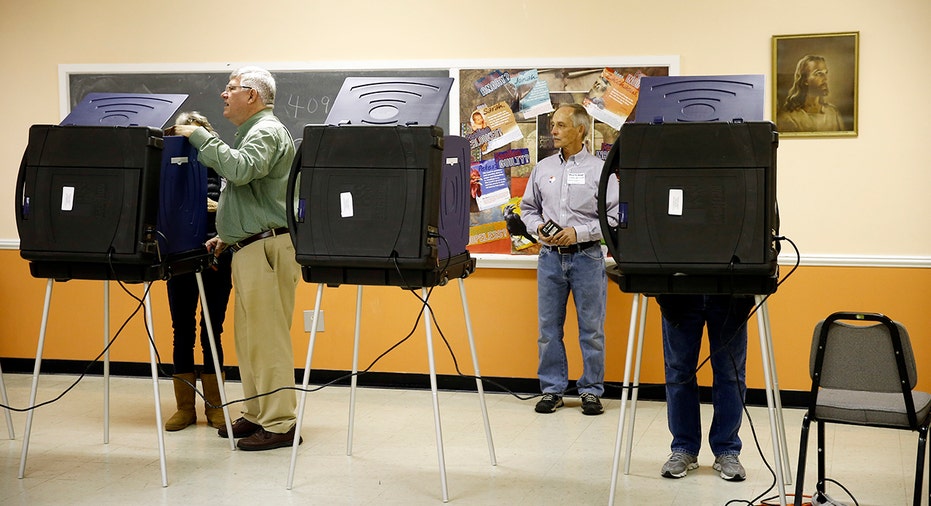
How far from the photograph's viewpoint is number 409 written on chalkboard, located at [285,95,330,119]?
17.2ft

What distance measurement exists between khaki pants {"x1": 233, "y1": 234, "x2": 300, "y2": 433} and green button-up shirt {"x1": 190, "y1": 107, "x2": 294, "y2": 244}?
0.29 feet

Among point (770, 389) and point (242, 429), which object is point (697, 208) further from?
point (242, 429)

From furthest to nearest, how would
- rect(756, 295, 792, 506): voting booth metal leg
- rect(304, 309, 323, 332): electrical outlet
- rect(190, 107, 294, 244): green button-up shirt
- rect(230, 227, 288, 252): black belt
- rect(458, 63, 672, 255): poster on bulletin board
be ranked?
rect(304, 309, 323, 332): electrical outlet → rect(458, 63, 672, 255): poster on bulletin board → rect(230, 227, 288, 252): black belt → rect(190, 107, 294, 244): green button-up shirt → rect(756, 295, 792, 506): voting booth metal leg

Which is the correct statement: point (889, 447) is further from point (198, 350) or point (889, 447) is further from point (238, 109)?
point (198, 350)

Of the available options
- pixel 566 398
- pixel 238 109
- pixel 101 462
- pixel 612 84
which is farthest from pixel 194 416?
pixel 612 84

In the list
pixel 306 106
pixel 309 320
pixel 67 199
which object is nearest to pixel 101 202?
pixel 67 199

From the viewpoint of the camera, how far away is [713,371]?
358cm

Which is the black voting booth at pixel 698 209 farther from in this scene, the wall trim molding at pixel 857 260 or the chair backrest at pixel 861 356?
the wall trim molding at pixel 857 260

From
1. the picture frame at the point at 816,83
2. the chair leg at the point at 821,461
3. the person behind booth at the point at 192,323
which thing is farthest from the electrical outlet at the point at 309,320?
the chair leg at the point at 821,461

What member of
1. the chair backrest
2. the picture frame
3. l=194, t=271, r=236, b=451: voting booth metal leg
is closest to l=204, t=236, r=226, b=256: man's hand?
l=194, t=271, r=236, b=451: voting booth metal leg

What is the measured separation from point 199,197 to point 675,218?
1993 mm

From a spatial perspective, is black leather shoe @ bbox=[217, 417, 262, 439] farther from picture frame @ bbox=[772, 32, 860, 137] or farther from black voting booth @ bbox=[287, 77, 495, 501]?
picture frame @ bbox=[772, 32, 860, 137]

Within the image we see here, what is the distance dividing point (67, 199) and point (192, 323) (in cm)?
105

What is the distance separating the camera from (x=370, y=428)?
4.49 meters
